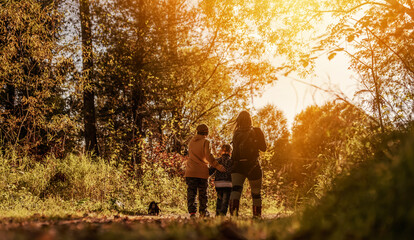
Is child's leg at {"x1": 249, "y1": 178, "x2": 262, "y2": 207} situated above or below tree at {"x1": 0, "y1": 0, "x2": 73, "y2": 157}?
below

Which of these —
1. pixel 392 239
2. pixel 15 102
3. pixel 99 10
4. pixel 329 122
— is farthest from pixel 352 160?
pixel 15 102

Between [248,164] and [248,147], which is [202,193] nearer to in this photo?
[248,164]

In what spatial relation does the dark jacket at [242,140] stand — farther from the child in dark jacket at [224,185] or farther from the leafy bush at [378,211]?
the leafy bush at [378,211]

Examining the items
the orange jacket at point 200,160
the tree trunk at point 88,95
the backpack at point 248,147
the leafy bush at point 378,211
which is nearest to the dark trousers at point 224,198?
the orange jacket at point 200,160

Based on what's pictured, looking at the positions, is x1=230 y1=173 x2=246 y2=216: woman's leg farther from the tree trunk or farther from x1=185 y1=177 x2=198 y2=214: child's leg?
the tree trunk

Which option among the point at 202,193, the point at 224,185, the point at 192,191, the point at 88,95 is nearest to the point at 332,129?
the point at 202,193

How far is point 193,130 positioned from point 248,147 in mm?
8310

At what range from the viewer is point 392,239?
1947 millimetres

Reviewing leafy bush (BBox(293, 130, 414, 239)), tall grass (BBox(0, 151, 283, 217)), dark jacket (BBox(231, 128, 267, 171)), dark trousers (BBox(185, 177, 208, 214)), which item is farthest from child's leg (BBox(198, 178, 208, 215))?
leafy bush (BBox(293, 130, 414, 239))

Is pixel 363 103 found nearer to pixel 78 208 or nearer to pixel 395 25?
pixel 395 25

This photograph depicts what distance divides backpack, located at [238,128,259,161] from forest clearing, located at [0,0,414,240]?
0.02 m

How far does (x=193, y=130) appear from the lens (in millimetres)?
14281

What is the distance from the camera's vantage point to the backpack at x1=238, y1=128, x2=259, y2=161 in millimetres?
6066

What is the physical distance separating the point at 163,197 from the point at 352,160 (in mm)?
7368
